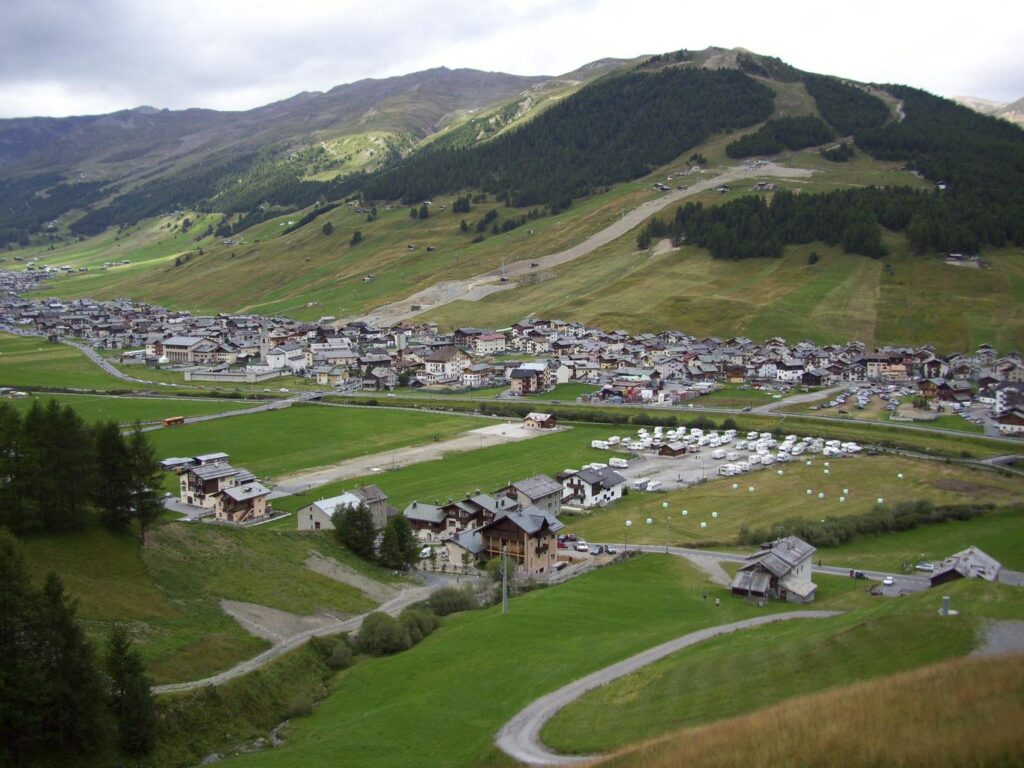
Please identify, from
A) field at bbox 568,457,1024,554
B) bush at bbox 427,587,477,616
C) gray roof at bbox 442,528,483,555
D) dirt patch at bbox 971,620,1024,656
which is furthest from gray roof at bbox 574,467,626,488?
dirt patch at bbox 971,620,1024,656

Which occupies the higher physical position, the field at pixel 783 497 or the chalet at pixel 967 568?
the chalet at pixel 967 568

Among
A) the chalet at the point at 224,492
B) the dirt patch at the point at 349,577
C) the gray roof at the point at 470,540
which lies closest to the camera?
the dirt patch at the point at 349,577

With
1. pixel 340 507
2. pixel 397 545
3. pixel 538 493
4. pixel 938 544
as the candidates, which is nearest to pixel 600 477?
pixel 538 493

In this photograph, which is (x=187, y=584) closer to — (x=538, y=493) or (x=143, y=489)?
(x=143, y=489)

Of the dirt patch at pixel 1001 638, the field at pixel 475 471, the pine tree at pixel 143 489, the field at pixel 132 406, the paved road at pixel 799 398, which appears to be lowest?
the field at pixel 475 471

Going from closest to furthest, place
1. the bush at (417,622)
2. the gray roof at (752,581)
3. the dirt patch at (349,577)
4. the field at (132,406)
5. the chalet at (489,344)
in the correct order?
the bush at (417,622)
the gray roof at (752,581)
the dirt patch at (349,577)
the field at (132,406)
the chalet at (489,344)

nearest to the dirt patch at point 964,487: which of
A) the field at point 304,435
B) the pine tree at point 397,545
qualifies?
the pine tree at point 397,545

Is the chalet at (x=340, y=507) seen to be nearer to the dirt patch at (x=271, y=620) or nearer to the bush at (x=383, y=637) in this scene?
the dirt patch at (x=271, y=620)
